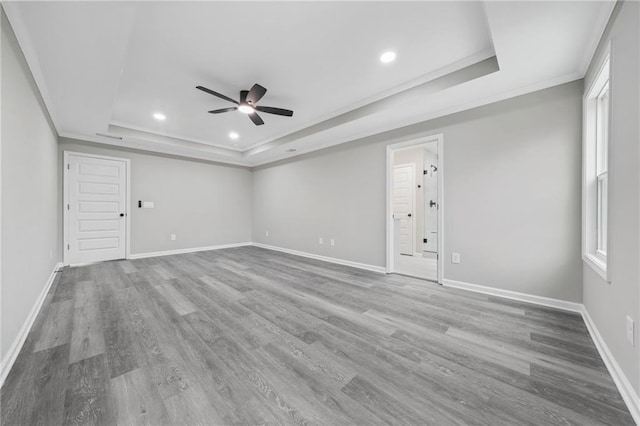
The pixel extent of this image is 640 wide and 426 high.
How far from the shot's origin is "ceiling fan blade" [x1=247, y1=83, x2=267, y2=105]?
2662mm

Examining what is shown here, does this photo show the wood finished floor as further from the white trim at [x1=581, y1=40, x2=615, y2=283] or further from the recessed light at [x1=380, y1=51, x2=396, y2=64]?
the recessed light at [x1=380, y1=51, x2=396, y2=64]

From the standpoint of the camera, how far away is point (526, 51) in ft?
6.66

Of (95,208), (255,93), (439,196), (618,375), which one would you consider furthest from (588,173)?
(95,208)

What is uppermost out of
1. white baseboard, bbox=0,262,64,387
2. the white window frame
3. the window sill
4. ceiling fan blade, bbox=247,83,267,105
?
ceiling fan blade, bbox=247,83,267,105

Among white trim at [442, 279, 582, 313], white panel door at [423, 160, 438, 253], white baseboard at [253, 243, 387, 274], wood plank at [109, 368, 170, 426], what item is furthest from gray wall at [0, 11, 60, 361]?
white panel door at [423, 160, 438, 253]

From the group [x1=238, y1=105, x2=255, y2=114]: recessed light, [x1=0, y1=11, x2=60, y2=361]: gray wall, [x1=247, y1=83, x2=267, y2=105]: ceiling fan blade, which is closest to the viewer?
[x1=0, y1=11, x2=60, y2=361]: gray wall

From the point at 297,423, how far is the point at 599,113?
11.4 feet

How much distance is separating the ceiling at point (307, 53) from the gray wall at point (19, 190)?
0.27 metres

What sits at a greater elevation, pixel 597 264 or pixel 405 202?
pixel 405 202

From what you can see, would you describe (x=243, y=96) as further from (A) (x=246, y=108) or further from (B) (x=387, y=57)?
(B) (x=387, y=57)

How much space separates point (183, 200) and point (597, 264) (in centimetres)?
680

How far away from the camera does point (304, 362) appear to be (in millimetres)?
1598

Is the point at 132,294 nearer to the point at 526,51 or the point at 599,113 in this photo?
the point at 526,51

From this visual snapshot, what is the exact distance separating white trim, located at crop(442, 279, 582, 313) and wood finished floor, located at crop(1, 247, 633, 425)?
0.12 metres
